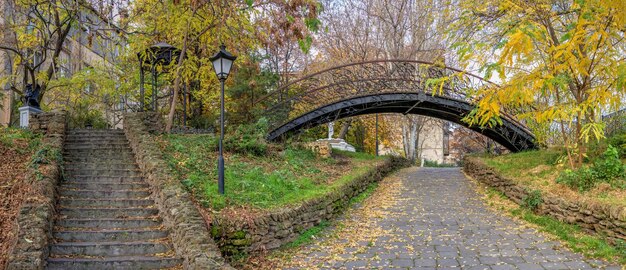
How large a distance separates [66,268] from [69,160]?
15.5 ft

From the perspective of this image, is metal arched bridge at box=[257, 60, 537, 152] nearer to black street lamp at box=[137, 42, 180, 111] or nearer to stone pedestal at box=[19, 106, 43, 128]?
black street lamp at box=[137, 42, 180, 111]

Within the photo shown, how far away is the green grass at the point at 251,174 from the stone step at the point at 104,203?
814 millimetres

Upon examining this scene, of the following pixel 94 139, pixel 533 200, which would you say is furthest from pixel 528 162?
pixel 94 139

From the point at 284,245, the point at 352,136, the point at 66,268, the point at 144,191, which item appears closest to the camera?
the point at 66,268

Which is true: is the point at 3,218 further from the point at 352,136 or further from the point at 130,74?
the point at 352,136

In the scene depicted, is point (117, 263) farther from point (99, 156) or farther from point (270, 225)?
point (99, 156)

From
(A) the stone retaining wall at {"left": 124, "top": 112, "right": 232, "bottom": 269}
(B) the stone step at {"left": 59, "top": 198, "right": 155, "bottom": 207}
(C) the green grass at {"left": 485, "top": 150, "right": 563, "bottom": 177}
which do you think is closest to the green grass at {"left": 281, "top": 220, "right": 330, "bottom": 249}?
(A) the stone retaining wall at {"left": 124, "top": 112, "right": 232, "bottom": 269}

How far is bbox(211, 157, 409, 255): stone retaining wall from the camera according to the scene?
22.5 feet

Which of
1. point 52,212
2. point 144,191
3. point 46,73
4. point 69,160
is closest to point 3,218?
point 52,212

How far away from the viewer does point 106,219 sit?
24.2 ft

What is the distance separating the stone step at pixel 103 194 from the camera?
8258mm

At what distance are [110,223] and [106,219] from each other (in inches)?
4.0

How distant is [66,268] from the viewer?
602 cm

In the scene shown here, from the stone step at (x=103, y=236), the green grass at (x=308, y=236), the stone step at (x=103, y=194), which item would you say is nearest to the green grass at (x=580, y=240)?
the green grass at (x=308, y=236)
